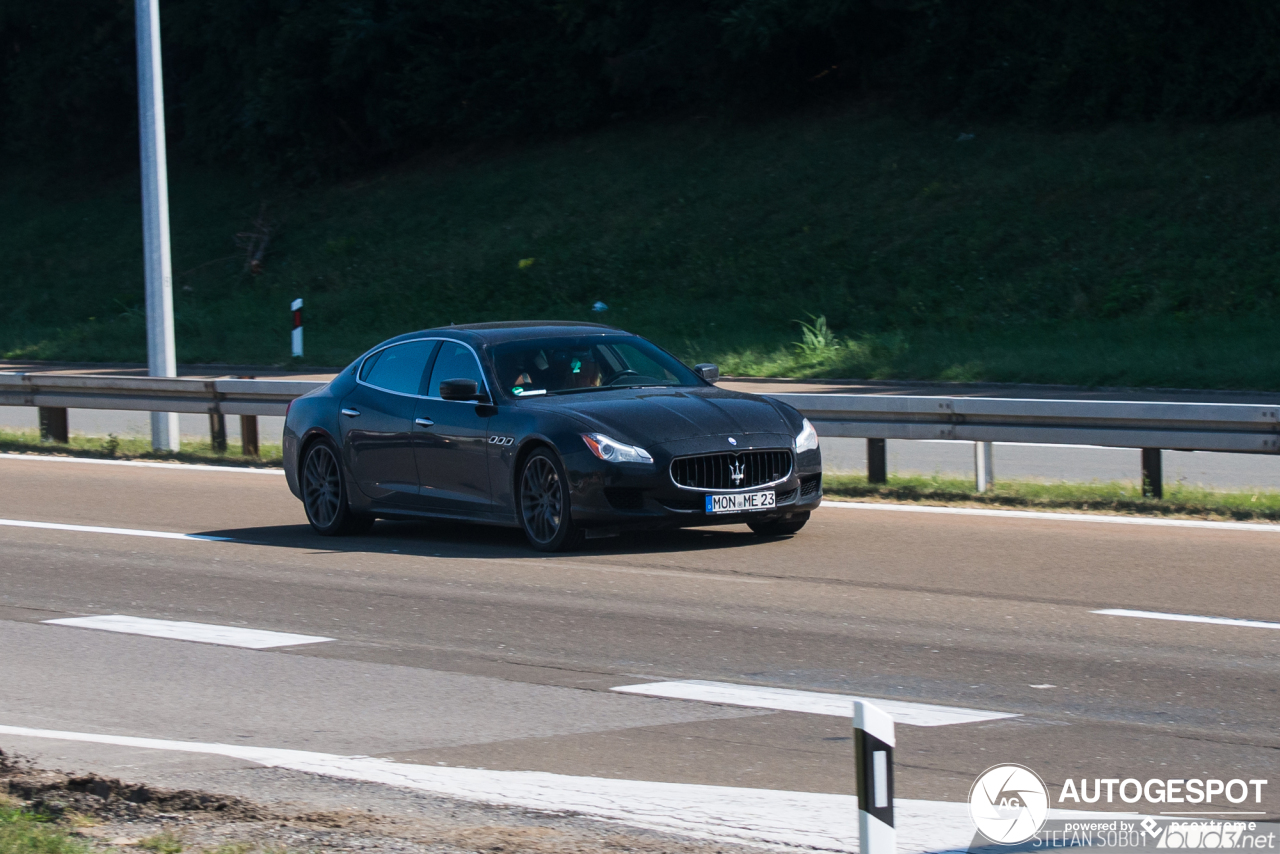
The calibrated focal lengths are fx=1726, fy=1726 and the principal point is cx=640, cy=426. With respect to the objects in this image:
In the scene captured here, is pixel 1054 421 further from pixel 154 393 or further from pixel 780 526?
pixel 154 393

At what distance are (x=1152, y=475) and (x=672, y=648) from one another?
19.8ft

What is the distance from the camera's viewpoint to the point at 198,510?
14.0m

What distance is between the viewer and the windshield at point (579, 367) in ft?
37.7

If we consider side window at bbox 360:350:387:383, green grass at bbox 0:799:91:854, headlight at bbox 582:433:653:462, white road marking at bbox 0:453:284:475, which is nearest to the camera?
green grass at bbox 0:799:91:854

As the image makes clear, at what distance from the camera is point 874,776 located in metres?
3.57

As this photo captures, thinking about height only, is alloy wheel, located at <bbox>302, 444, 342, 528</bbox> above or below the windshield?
below

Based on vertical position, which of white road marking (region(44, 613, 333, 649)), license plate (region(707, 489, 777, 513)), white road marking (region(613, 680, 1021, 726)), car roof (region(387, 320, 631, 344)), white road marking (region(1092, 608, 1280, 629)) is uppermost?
car roof (region(387, 320, 631, 344))

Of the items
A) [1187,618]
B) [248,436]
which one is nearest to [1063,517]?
[1187,618]

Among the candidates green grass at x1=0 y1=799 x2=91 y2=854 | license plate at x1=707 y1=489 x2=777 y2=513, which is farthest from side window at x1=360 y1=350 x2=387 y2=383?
green grass at x1=0 y1=799 x2=91 y2=854

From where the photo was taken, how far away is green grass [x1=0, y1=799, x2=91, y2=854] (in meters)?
4.75

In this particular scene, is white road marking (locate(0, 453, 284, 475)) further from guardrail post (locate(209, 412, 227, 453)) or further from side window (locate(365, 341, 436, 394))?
side window (locate(365, 341, 436, 394))

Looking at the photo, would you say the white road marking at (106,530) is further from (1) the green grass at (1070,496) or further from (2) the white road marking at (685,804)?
(2) the white road marking at (685,804)

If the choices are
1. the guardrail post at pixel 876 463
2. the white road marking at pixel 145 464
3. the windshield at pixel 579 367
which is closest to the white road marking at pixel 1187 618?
the windshield at pixel 579 367

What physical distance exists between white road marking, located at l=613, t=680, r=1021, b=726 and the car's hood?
11.3 feet
